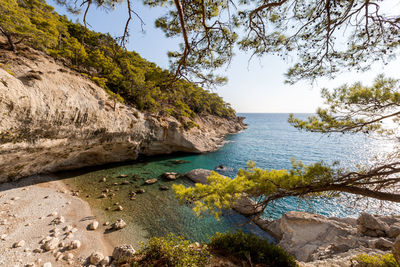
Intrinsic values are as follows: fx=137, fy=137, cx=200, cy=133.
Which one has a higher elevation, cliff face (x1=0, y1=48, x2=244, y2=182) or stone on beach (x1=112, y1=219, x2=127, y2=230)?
cliff face (x1=0, y1=48, x2=244, y2=182)

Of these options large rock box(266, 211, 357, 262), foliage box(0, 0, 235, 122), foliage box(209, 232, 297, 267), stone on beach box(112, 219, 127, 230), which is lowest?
large rock box(266, 211, 357, 262)

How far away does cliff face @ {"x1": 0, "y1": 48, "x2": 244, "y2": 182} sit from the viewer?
23.3 feet

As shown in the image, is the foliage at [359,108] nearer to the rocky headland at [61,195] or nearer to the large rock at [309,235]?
the rocky headland at [61,195]

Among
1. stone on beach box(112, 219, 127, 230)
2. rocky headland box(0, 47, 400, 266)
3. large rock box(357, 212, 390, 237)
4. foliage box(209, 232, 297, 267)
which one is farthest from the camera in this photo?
stone on beach box(112, 219, 127, 230)

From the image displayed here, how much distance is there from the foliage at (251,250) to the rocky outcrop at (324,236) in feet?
9.67

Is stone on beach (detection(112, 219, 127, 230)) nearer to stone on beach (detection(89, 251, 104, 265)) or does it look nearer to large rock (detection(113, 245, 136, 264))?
stone on beach (detection(89, 251, 104, 265))

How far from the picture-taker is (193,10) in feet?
13.0

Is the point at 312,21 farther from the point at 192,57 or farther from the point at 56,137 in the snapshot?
the point at 56,137

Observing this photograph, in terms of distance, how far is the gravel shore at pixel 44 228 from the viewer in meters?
5.07

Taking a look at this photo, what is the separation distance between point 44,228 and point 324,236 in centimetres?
1354

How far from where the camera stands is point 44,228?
622 cm

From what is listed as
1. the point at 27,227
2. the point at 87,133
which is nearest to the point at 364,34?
the point at 27,227

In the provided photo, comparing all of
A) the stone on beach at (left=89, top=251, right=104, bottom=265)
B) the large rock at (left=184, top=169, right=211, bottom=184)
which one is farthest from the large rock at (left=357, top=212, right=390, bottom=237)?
the stone on beach at (left=89, top=251, right=104, bottom=265)

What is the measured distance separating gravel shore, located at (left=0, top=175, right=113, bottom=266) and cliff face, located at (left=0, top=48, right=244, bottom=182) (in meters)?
2.24
